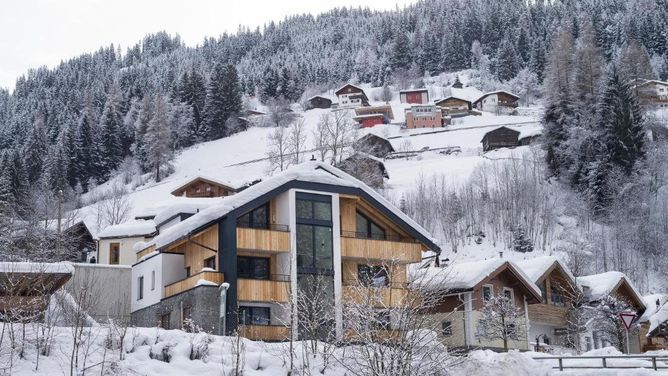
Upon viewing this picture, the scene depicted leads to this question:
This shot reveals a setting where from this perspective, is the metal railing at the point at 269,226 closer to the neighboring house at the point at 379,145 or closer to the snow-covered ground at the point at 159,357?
the snow-covered ground at the point at 159,357

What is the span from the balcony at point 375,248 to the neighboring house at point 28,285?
12592mm

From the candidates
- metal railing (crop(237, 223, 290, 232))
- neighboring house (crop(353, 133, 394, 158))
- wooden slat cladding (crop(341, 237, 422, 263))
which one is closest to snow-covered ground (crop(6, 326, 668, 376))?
metal railing (crop(237, 223, 290, 232))

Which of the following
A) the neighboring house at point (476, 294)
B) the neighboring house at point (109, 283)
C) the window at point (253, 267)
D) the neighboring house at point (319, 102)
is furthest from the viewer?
the neighboring house at point (319, 102)

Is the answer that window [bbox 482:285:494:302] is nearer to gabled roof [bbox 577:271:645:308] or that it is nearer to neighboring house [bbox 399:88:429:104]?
gabled roof [bbox 577:271:645:308]

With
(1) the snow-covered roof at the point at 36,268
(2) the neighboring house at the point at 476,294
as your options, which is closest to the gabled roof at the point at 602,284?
(2) the neighboring house at the point at 476,294

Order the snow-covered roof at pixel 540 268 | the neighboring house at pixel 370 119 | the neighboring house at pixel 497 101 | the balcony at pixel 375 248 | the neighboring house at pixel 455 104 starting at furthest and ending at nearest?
1. the neighboring house at pixel 497 101
2. the neighboring house at pixel 455 104
3. the neighboring house at pixel 370 119
4. the snow-covered roof at pixel 540 268
5. the balcony at pixel 375 248

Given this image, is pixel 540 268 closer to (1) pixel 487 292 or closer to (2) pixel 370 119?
(1) pixel 487 292

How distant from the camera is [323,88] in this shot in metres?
182

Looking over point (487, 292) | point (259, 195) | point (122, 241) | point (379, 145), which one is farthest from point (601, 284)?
point (379, 145)

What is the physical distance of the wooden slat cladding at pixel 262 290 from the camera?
3169cm

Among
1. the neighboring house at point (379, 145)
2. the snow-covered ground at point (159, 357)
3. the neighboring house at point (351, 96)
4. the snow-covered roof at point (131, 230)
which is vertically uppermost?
the neighboring house at point (351, 96)

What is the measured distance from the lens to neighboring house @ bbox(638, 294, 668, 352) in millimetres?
41441

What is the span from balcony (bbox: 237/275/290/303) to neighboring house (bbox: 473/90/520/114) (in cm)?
11818

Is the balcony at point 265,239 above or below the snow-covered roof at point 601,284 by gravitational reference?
above
